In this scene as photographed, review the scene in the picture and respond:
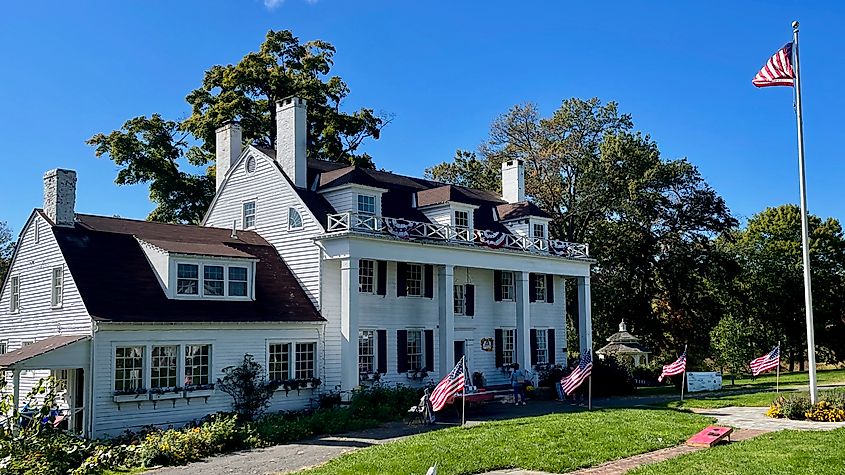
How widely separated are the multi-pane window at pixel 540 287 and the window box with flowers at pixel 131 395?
719 inches

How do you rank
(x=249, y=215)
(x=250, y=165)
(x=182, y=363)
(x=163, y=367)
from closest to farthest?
1. (x=163, y=367)
2. (x=182, y=363)
3. (x=249, y=215)
4. (x=250, y=165)

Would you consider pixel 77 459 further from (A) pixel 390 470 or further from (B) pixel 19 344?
(B) pixel 19 344

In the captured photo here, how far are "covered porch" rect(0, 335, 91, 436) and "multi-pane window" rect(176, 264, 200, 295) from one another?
10.7 ft

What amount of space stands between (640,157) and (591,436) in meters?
26.9

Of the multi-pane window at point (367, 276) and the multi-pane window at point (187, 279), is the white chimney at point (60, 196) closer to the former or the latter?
the multi-pane window at point (187, 279)

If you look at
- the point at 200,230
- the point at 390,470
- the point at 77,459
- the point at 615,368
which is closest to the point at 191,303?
the point at 200,230

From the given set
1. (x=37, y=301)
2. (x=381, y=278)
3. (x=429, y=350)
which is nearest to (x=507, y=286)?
(x=429, y=350)

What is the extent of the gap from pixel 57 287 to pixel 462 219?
14.5 meters

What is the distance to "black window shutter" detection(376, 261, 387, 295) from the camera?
29.1 metres

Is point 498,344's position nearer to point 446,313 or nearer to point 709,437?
point 446,313

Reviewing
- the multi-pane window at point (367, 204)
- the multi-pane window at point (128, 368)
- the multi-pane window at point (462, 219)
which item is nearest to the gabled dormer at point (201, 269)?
the multi-pane window at point (128, 368)

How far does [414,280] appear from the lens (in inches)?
1202

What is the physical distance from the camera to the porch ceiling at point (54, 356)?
65.8 ft

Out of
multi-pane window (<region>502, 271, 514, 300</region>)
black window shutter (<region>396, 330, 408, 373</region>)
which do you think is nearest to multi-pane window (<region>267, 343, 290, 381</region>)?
black window shutter (<region>396, 330, 408, 373</region>)
